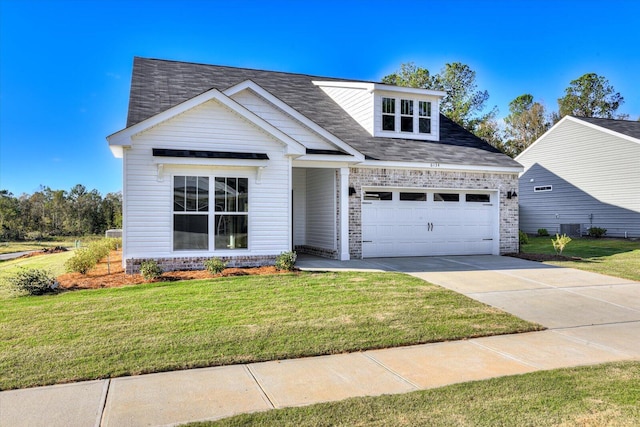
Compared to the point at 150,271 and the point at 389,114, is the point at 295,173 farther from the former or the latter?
the point at 150,271

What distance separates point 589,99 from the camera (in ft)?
150

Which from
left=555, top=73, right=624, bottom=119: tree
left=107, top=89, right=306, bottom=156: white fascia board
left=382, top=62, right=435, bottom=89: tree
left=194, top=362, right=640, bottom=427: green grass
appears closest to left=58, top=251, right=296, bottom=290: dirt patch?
left=107, top=89, right=306, bottom=156: white fascia board

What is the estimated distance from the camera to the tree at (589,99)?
45281mm

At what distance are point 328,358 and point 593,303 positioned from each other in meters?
6.20

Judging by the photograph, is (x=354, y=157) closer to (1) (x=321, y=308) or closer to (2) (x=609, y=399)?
(1) (x=321, y=308)

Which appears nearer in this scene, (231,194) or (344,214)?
(231,194)

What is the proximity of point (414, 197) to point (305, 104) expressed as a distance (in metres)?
5.41

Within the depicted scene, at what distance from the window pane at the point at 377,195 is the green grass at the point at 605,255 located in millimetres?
5313

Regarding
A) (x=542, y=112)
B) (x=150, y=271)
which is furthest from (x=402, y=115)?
(x=542, y=112)

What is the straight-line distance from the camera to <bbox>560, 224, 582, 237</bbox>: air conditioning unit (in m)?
25.2

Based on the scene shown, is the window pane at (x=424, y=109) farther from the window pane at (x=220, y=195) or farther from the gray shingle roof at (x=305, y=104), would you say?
the window pane at (x=220, y=195)

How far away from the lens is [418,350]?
6395 mm

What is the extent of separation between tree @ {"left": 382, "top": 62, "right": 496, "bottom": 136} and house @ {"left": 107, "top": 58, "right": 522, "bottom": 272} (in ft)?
46.2

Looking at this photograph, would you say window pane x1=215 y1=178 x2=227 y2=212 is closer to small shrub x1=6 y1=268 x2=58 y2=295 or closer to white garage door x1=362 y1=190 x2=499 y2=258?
small shrub x1=6 y1=268 x2=58 y2=295
